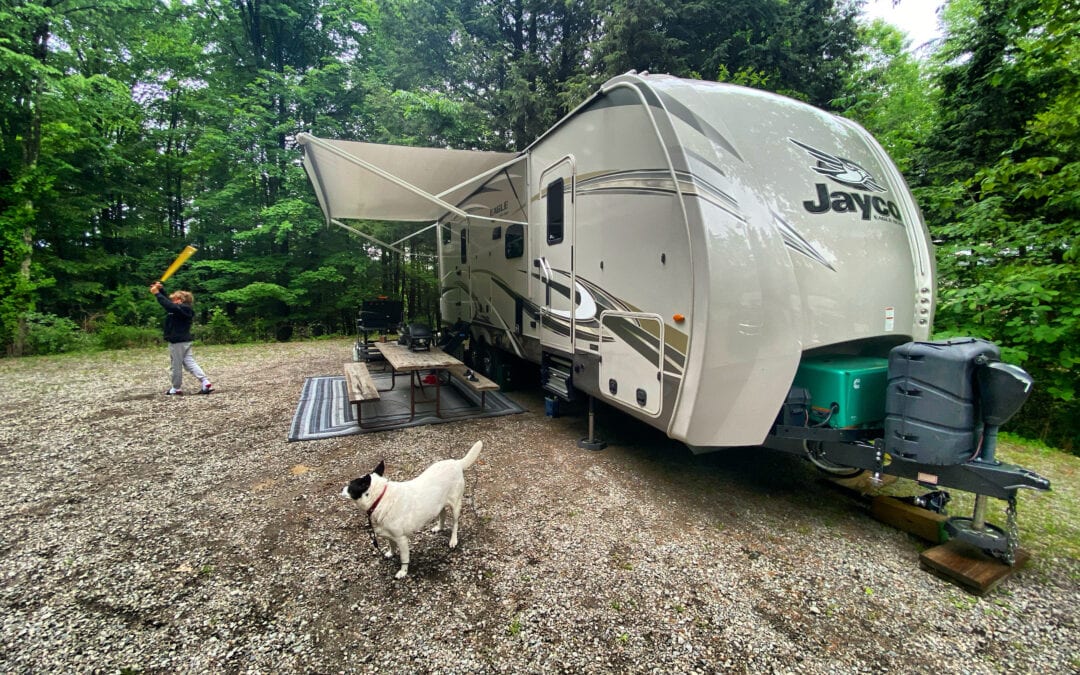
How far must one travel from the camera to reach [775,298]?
258 cm

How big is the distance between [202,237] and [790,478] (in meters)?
15.5

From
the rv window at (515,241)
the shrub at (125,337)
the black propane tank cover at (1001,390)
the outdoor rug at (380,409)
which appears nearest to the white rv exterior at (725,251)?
the black propane tank cover at (1001,390)

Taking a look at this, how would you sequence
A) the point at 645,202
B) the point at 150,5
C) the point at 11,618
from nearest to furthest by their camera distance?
the point at 11,618 → the point at 645,202 → the point at 150,5

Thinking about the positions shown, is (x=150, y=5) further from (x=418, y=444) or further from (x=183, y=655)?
(x=183, y=655)

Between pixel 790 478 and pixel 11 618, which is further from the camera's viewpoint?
pixel 790 478

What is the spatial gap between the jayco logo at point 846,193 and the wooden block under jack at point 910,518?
192cm

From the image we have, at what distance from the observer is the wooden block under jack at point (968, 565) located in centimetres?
227

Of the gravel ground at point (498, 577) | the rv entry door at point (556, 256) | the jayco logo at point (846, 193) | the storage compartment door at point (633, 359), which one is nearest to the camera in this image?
the gravel ground at point (498, 577)

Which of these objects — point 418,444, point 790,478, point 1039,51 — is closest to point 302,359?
point 418,444

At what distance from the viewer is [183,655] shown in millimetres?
1919

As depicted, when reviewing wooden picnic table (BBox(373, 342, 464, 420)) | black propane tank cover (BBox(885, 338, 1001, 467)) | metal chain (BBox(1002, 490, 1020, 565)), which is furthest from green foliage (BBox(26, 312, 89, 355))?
metal chain (BBox(1002, 490, 1020, 565))

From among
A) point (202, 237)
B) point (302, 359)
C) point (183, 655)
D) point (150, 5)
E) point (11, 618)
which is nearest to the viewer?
point (183, 655)

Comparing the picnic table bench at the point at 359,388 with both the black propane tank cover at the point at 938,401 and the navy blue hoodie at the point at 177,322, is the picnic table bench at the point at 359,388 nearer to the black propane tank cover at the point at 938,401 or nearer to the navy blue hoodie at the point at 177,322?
the navy blue hoodie at the point at 177,322

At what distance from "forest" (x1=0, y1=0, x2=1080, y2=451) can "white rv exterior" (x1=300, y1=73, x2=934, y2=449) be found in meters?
2.81
